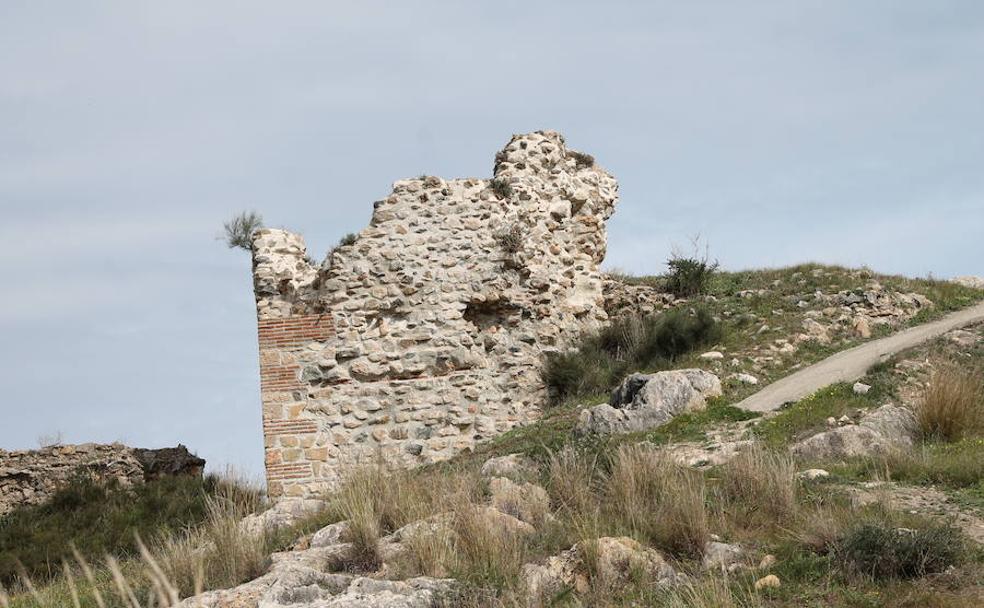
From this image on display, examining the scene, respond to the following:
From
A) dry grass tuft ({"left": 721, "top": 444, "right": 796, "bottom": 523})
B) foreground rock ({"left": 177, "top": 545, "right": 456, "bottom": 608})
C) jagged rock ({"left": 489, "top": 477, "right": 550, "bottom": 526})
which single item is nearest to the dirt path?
dry grass tuft ({"left": 721, "top": 444, "right": 796, "bottom": 523})

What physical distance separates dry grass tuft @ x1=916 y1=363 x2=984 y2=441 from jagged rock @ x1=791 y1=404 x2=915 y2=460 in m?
0.21

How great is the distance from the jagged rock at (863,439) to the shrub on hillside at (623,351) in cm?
423

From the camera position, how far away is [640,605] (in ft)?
21.4

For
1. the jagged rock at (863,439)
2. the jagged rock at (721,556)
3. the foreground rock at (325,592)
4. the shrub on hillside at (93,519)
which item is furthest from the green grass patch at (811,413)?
the shrub on hillside at (93,519)

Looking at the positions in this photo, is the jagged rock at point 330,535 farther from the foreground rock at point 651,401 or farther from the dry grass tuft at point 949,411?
the dry grass tuft at point 949,411

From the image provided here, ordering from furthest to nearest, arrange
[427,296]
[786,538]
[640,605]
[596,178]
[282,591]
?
[596,178], [427,296], [786,538], [282,591], [640,605]

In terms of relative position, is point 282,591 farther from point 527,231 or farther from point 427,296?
point 527,231

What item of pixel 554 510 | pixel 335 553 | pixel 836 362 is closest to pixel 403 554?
pixel 335 553

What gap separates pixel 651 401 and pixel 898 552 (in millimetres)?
5972

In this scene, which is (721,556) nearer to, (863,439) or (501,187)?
(863,439)

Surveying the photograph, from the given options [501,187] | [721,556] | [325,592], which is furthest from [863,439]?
[501,187]

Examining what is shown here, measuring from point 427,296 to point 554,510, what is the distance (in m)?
7.29

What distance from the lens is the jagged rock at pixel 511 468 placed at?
9742 mm

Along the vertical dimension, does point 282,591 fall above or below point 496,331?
below
